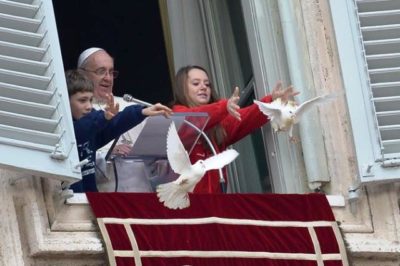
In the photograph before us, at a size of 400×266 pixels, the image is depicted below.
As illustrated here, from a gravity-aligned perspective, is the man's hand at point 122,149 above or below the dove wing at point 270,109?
below

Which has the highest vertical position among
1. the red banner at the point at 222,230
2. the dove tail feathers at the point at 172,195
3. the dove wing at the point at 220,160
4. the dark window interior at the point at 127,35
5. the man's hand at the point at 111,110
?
the dark window interior at the point at 127,35

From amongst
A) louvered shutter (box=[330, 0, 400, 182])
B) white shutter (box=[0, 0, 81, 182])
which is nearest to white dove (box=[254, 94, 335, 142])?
louvered shutter (box=[330, 0, 400, 182])

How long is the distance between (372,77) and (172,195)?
1063mm

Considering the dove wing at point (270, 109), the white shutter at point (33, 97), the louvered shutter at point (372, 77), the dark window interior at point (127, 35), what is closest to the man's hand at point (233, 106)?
the dove wing at point (270, 109)

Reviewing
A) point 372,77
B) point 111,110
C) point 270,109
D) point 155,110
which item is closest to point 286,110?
point 270,109

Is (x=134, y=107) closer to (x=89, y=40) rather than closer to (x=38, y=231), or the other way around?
(x=38, y=231)

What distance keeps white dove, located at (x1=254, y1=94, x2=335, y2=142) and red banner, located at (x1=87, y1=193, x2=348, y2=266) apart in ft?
1.18

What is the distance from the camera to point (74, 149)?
1041 cm

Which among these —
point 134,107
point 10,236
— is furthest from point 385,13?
point 10,236

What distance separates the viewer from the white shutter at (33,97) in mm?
10273

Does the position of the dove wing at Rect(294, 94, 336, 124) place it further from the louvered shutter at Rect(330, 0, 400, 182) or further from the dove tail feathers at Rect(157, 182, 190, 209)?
the dove tail feathers at Rect(157, 182, 190, 209)

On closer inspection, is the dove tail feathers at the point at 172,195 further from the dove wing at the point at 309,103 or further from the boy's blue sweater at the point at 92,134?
the dove wing at the point at 309,103

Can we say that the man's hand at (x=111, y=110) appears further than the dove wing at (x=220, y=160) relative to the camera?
Yes

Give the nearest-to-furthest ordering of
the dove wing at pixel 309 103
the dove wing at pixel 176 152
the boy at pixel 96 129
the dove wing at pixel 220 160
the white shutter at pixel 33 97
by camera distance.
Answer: the white shutter at pixel 33 97, the dove wing at pixel 176 152, the dove wing at pixel 220 160, the boy at pixel 96 129, the dove wing at pixel 309 103
